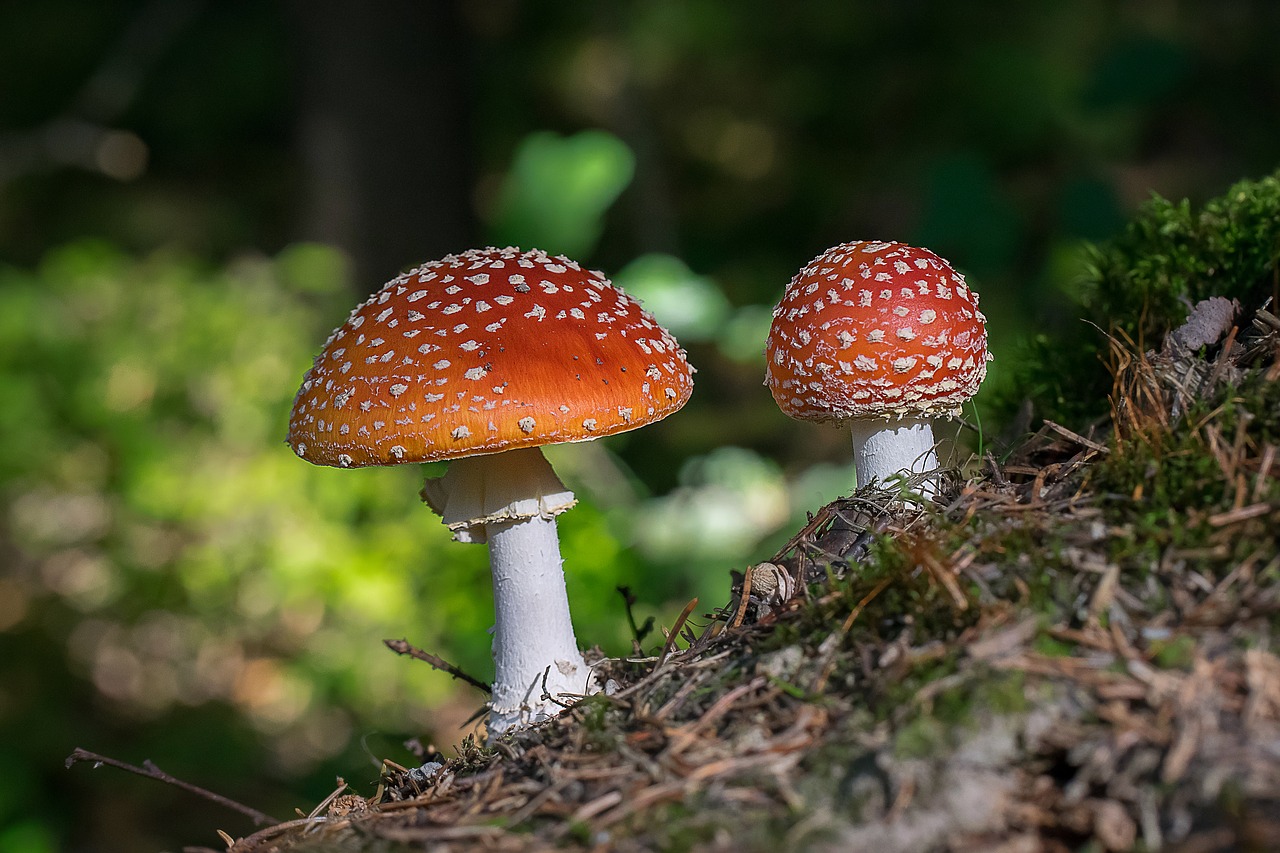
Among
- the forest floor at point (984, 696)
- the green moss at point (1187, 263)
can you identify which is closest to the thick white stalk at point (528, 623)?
the forest floor at point (984, 696)

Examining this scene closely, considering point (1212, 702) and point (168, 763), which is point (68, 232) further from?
point (1212, 702)

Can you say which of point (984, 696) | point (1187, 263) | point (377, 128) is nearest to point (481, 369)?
point (984, 696)

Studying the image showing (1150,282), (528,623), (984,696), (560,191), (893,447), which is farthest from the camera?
(560,191)

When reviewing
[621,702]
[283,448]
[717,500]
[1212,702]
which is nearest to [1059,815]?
[1212,702]

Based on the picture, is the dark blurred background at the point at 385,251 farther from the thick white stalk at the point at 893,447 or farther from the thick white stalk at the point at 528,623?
the thick white stalk at the point at 528,623

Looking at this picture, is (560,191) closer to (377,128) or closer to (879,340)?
(879,340)

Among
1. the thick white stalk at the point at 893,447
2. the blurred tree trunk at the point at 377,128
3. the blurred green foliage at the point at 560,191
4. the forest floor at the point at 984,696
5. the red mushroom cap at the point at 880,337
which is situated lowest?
the forest floor at the point at 984,696
